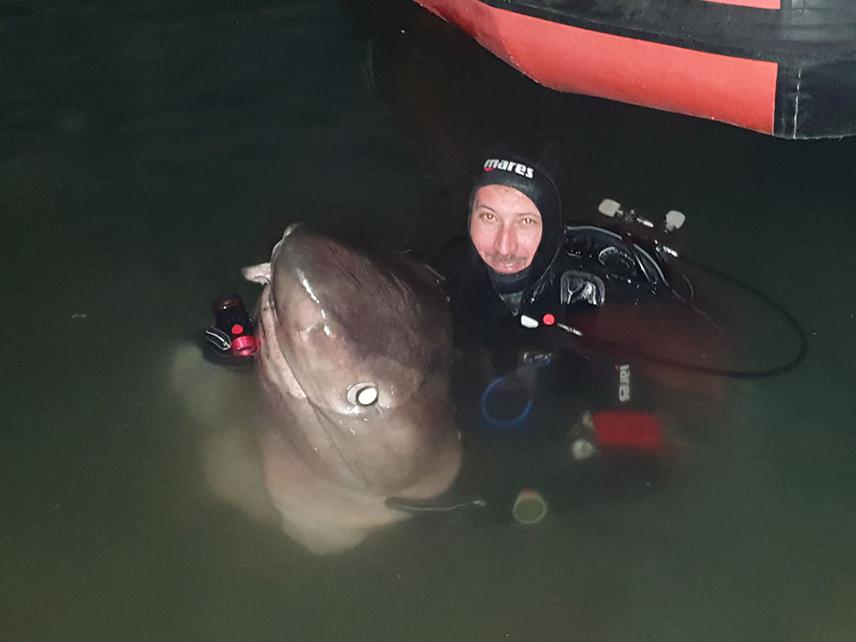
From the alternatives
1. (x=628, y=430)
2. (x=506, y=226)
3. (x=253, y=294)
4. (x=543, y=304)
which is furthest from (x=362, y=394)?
(x=253, y=294)

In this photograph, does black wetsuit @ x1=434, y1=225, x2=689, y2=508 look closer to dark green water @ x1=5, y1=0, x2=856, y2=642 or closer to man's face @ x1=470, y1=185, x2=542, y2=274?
man's face @ x1=470, y1=185, x2=542, y2=274

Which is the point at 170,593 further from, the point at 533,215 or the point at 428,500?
the point at 533,215

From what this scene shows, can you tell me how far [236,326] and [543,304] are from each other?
1.17 m

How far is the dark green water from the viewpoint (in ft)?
10.6

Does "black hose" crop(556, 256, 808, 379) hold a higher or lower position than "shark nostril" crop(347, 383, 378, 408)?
lower

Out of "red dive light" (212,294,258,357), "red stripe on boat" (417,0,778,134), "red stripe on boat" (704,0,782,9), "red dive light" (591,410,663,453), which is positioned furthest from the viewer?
"red stripe on boat" (417,0,778,134)

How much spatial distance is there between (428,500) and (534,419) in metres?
0.63

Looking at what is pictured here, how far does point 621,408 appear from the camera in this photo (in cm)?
369

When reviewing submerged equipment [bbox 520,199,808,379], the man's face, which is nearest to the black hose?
submerged equipment [bbox 520,199,808,379]

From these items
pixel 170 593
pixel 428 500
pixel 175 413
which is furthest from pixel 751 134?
pixel 170 593

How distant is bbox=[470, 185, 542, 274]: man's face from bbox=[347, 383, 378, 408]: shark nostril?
920 mm

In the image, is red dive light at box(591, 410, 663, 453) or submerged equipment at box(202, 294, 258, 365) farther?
red dive light at box(591, 410, 663, 453)

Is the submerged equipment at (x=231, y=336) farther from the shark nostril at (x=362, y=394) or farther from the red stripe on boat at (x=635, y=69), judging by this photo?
the red stripe on boat at (x=635, y=69)

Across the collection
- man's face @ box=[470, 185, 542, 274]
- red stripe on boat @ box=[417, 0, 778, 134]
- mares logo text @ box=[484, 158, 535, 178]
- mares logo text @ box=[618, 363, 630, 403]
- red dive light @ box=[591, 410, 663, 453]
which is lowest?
red dive light @ box=[591, 410, 663, 453]
